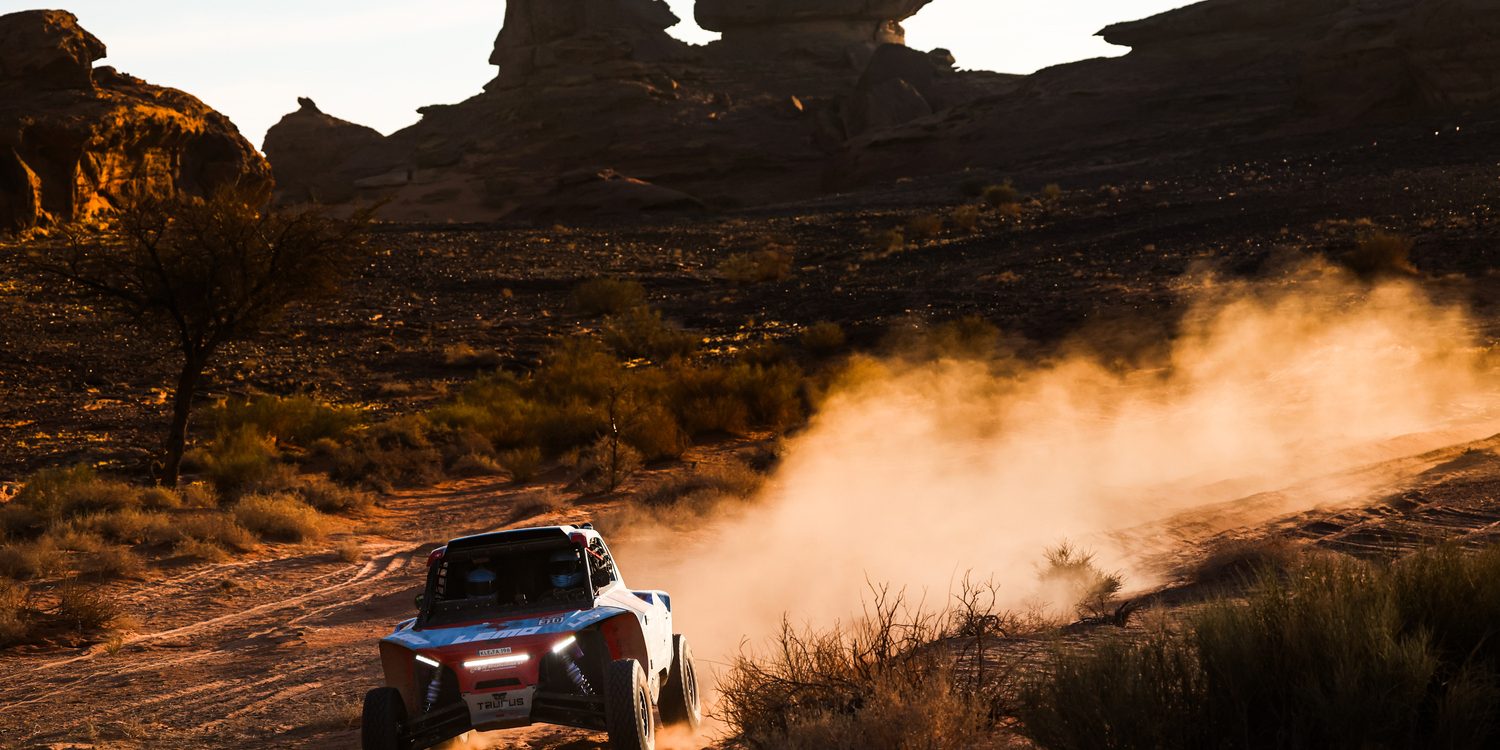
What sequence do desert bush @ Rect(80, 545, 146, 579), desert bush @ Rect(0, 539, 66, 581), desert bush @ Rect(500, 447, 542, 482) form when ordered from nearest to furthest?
desert bush @ Rect(0, 539, 66, 581) < desert bush @ Rect(80, 545, 146, 579) < desert bush @ Rect(500, 447, 542, 482)

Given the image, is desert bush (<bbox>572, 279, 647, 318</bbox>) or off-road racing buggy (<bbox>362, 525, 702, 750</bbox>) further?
desert bush (<bbox>572, 279, 647, 318</bbox>)

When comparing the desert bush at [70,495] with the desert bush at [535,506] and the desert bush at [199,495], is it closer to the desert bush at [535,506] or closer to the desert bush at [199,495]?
the desert bush at [199,495]

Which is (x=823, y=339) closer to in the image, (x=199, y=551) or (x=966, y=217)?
(x=966, y=217)

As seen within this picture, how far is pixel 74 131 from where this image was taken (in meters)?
53.0

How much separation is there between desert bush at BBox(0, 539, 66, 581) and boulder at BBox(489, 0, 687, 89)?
87458 millimetres

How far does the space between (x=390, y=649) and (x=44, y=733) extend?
159 inches

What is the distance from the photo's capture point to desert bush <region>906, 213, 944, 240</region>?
5488 cm

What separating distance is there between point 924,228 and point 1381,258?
21447 mm

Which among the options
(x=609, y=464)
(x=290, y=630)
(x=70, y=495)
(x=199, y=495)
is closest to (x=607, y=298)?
(x=609, y=464)

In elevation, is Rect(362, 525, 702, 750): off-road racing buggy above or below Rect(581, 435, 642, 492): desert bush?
above

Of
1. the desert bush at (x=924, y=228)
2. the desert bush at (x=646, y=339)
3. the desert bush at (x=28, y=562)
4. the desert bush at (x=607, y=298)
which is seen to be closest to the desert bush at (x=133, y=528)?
the desert bush at (x=28, y=562)

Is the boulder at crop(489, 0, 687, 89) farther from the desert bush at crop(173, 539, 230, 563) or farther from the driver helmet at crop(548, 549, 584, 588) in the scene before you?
the driver helmet at crop(548, 549, 584, 588)

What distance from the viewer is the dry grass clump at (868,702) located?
272 inches

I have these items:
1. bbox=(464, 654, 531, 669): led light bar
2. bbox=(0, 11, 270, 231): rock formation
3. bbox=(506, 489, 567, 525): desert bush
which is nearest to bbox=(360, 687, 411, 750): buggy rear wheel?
bbox=(464, 654, 531, 669): led light bar
